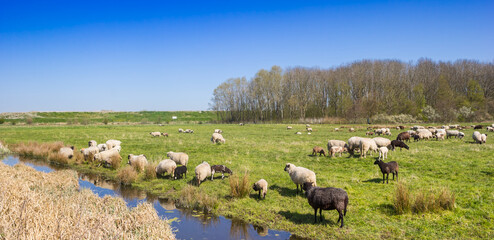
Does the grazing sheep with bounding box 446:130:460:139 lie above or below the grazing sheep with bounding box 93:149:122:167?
above

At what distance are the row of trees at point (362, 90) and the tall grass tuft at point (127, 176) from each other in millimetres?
62861

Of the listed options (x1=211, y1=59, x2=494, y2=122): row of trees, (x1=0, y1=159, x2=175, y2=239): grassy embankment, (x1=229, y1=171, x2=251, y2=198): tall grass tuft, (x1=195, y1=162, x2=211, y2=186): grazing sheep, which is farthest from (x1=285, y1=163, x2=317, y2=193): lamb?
(x1=211, y1=59, x2=494, y2=122): row of trees

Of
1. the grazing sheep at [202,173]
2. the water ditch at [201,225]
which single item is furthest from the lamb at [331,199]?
the grazing sheep at [202,173]

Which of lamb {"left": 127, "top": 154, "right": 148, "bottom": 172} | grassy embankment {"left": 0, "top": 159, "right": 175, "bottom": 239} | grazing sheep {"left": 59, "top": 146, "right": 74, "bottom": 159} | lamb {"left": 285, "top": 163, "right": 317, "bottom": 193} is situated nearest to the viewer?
grassy embankment {"left": 0, "top": 159, "right": 175, "bottom": 239}

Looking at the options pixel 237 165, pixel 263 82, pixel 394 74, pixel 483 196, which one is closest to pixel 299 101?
pixel 263 82

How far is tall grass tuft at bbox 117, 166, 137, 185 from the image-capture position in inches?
637

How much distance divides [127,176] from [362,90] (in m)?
80.7

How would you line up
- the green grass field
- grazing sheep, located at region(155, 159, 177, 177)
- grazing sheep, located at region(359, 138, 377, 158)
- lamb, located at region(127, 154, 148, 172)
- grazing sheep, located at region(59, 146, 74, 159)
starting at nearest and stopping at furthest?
1. the green grass field
2. grazing sheep, located at region(155, 159, 177, 177)
3. lamb, located at region(127, 154, 148, 172)
4. grazing sheep, located at region(359, 138, 377, 158)
5. grazing sheep, located at region(59, 146, 74, 159)

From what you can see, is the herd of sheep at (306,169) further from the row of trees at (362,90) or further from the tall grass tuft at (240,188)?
the row of trees at (362,90)

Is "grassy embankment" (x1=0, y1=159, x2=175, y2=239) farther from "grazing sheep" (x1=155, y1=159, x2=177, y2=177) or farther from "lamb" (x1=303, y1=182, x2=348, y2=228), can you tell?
"grazing sheep" (x1=155, y1=159, x2=177, y2=177)

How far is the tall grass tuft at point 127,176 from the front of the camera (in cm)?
1617

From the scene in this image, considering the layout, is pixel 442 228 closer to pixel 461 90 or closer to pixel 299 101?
pixel 299 101

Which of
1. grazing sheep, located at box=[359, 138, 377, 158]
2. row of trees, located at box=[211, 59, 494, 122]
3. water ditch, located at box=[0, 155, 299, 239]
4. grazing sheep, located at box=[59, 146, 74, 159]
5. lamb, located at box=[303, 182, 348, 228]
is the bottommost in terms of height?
water ditch, located at box=[0, 155, 299, 239]

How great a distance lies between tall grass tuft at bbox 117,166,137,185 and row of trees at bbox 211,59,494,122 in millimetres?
62861
